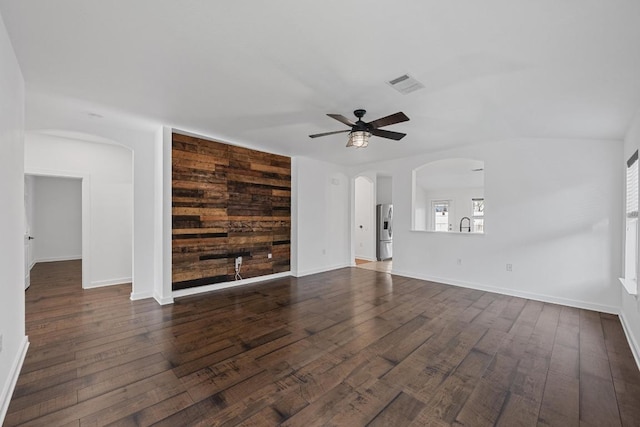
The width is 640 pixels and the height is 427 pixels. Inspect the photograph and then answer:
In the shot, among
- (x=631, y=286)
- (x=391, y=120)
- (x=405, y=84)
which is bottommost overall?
(x=631, y=286)

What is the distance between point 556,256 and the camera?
13.9 ft

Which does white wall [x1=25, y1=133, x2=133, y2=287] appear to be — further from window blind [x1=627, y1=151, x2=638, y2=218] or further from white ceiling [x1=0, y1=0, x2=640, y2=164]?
window blind [x1=627, y1=151, x2=638, y2=218]

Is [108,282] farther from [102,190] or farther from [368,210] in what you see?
[368,210]

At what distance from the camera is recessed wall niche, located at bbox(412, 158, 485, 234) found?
30.6ft

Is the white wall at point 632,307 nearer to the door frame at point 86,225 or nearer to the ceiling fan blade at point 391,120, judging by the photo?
the ceiling fan blade at point 391,120

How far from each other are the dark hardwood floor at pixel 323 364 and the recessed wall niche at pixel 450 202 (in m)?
5.71

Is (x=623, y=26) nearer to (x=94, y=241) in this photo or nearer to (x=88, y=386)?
(x=88, y=386)

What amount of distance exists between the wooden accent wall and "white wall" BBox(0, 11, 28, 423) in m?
1.89

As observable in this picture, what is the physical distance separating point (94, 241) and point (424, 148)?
626cm

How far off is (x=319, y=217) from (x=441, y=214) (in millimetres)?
6724

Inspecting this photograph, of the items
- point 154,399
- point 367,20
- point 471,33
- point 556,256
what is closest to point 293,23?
point 367,20

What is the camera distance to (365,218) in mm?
8453

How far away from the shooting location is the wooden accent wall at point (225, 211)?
14.6 feet

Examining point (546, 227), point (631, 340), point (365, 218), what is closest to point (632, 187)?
point (546, 227)
